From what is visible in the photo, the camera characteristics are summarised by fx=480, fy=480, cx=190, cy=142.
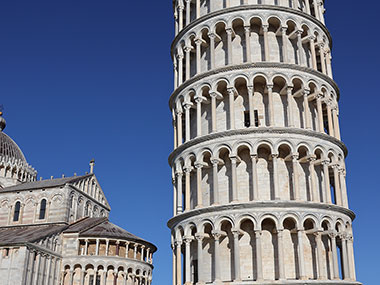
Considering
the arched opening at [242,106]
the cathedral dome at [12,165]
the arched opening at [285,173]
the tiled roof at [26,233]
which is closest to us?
the arched opening at [285,173]

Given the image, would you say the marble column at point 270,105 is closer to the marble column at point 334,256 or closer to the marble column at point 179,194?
the marble column at point 179,194

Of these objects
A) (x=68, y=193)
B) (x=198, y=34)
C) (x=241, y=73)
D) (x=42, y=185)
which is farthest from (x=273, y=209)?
(x=42, y=185)

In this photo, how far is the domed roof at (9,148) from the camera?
61031 mm

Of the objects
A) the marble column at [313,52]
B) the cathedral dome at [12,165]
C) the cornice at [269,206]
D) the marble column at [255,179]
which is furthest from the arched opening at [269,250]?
the cathedral dome at [12,165]

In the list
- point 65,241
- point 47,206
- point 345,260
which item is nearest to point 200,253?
point 345,260

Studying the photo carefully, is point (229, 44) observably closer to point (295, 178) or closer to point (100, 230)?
point (295, 178)

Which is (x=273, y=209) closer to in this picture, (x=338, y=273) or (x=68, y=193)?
(x=338, y=273)

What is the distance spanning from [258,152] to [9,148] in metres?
44.6

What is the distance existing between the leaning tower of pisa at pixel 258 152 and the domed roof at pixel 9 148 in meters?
36.9

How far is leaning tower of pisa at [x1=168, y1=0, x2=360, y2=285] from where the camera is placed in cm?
2478

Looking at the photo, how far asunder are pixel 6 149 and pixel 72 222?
1843cm

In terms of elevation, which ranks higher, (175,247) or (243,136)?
(243,136)

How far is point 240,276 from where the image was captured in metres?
24.1

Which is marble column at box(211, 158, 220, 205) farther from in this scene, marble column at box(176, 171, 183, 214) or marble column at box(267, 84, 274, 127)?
marble column at box(267, 84, 274, 127)
